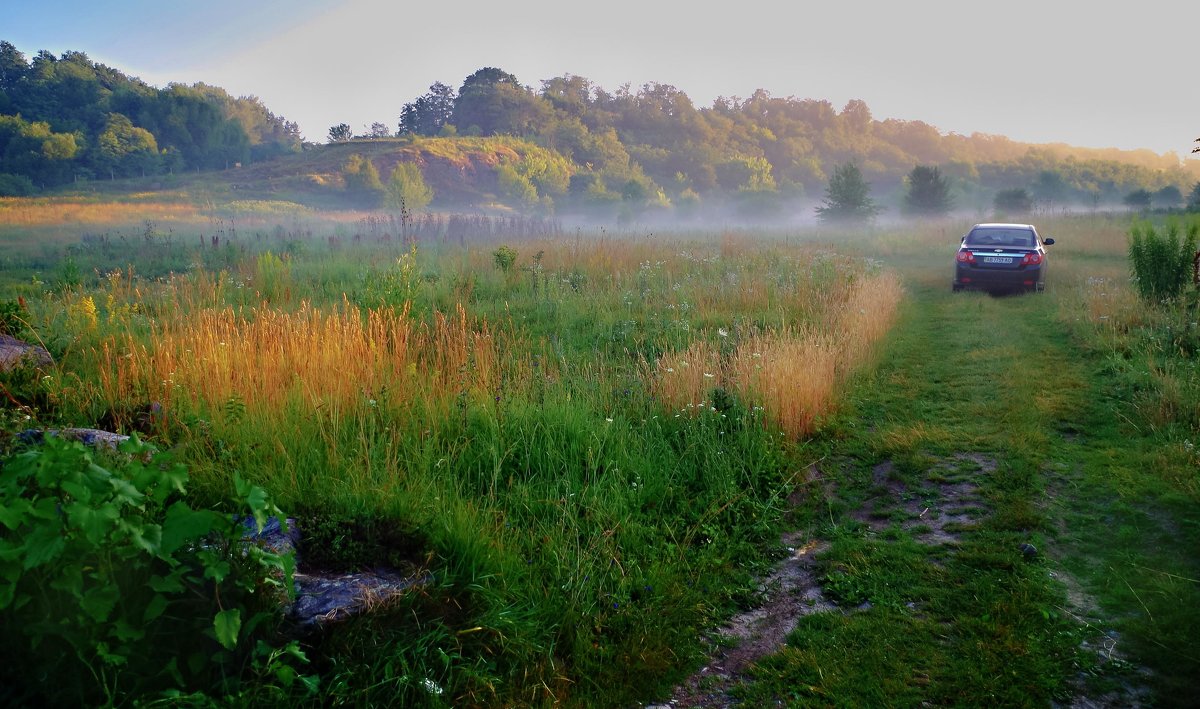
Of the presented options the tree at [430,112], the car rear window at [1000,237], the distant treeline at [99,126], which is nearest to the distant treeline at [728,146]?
the tree at [430,112]

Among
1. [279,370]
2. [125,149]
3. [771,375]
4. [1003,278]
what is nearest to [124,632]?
[279,370]

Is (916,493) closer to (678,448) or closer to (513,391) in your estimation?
(678,448)

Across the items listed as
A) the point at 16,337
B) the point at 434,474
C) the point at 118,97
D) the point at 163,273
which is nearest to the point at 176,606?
the point at 434,474

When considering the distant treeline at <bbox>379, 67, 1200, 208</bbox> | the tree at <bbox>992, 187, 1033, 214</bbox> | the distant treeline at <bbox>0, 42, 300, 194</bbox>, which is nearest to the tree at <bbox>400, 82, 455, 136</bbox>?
the distant treeline at <bbox>379, 67, 1200, 208</bbox>

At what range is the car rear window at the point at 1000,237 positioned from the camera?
51.2 ft

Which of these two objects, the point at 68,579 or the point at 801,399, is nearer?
the point at 68,579

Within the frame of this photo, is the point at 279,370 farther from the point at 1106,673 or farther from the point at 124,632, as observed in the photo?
the point at 1106,673

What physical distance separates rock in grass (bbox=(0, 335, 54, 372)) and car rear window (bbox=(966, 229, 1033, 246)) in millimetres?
16618

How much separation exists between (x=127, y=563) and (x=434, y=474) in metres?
2.10

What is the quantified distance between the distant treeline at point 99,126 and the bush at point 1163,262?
4798cm

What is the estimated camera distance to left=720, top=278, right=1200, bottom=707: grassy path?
3250 mm

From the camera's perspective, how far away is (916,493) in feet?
17.5

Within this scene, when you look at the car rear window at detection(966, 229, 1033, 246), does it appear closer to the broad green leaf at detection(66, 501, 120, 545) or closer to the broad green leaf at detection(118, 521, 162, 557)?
the broad green leaf at detection(118, 521, 162, 557)

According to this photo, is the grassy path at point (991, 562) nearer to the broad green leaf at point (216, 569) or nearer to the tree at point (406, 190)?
the broad green leaf at point (216, 569)
